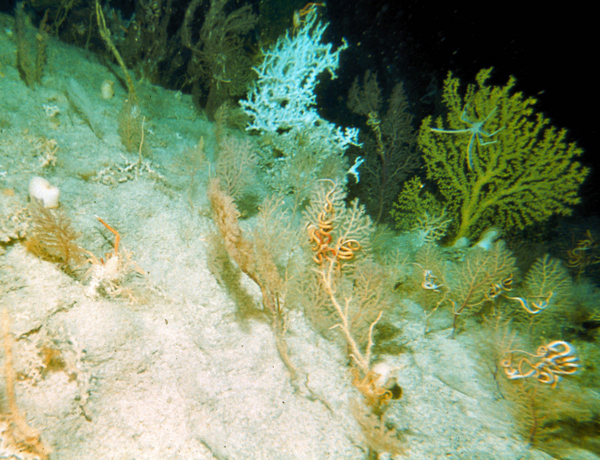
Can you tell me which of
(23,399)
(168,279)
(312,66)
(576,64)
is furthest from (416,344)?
(576,64)

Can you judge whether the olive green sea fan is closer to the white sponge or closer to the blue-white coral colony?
the blue-white coral colony

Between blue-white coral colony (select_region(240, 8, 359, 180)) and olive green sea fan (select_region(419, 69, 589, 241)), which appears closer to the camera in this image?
olive green sea fan (select_region(419, 69, 589, 241))

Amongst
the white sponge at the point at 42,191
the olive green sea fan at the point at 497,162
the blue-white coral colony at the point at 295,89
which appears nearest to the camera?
the white sponge at the point at 42,191

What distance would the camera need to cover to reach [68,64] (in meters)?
4.94

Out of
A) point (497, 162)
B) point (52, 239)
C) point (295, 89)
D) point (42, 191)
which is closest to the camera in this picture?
point (52, 239)

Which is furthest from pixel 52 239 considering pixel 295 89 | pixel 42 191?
pixel 295 89

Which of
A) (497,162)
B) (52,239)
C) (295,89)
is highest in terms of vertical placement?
(497,162)

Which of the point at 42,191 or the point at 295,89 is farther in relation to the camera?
the point at 295,89

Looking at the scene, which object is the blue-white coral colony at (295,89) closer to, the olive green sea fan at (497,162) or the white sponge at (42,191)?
the olive green sea fan at (497,162)

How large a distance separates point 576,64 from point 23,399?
1077 centimetres

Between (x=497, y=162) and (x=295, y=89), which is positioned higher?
(x=497, y=162)

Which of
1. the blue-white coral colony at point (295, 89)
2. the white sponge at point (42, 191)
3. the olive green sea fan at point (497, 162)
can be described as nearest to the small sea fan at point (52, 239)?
the white sponge at point (42, 191)

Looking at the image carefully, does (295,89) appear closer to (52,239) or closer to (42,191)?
(42,191)

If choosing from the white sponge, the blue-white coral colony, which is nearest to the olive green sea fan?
the blue-white coral colony
